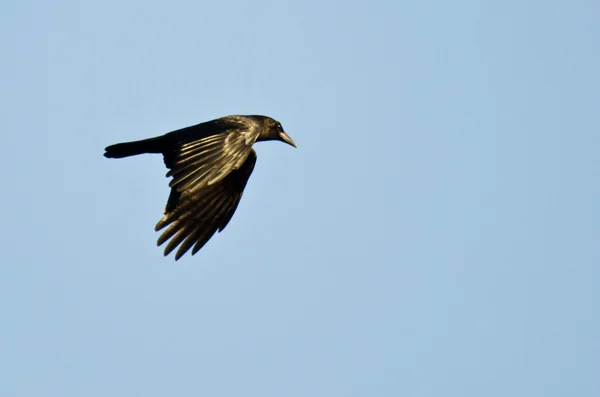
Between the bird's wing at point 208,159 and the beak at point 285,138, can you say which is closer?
the bird's wing at point 208,159

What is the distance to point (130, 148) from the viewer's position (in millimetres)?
17875

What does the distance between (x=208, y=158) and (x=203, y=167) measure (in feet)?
0.67

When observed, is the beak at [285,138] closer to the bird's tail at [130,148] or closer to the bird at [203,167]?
the bird at [203,167]

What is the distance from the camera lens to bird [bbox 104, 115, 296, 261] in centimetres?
1605

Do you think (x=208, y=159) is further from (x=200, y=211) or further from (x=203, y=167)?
(x=200, y=211)

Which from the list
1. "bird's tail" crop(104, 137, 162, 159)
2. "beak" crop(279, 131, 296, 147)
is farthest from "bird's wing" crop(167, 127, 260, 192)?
"beak" crop(279, 131, 296, 147)

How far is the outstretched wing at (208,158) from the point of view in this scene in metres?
15.9

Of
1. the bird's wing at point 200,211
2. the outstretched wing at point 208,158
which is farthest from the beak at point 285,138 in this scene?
the outstretched wing at point 208,158

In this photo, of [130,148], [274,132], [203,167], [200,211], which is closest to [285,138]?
[274,132]

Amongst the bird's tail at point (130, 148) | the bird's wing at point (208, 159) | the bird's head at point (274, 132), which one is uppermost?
the bird's head at point (274, 132)

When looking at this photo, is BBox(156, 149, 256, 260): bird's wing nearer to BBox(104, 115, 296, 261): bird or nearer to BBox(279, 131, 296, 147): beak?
BBox(104, 115, 296, 261): bird

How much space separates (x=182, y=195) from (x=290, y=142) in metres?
2.26

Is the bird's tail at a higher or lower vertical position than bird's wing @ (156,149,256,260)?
higher

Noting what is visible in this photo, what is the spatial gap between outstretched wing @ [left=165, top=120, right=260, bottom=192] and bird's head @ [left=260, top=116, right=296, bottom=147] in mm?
1659
